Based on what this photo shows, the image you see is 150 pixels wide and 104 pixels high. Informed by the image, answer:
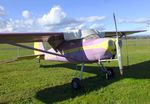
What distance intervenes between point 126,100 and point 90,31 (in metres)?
4.03

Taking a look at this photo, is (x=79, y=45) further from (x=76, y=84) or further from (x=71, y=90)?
(x=71, y=90)

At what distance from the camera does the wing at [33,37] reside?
984 centimetres

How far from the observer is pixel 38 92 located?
9.93 m

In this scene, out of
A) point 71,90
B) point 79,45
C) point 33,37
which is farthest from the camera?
point 33,37

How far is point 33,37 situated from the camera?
11375 millimetres

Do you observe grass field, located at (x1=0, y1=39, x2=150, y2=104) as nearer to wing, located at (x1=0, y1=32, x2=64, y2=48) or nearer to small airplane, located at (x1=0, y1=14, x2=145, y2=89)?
small airplane, located at (x1=0, y1=14, x2=145, y2=89)

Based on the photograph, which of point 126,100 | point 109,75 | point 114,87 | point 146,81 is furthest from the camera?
point 109,75

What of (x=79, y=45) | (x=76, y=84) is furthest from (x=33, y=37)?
(x=76, y=84)

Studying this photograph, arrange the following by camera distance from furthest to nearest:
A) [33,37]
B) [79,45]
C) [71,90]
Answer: [33,37] → [79,45] → [71,90]

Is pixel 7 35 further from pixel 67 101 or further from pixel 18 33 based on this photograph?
pixel 67 101

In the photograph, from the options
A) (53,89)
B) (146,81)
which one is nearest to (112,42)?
(146,81)

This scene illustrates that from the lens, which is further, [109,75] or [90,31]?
[109,75]

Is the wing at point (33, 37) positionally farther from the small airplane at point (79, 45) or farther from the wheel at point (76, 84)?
the wheel at point (76, 84)

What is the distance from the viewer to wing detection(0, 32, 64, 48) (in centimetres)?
984
